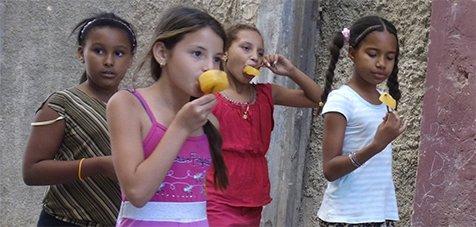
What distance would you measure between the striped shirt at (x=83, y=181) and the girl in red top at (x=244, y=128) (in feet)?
1.81

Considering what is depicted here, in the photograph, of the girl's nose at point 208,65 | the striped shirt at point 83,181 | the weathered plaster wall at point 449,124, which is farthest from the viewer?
the weathered plaster wall at point 449,124

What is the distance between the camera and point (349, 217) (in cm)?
288

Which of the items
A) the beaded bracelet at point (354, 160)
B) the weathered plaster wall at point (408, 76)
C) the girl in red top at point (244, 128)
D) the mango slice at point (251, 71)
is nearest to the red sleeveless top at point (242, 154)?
the girl in red top at point (244, 128)

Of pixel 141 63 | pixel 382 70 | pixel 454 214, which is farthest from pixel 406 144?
pixel 141 63

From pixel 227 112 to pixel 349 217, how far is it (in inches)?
34.5

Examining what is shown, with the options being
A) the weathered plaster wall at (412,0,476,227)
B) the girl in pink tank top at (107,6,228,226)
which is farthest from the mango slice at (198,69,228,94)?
the weathered plaster wall at (412,0,476,227)

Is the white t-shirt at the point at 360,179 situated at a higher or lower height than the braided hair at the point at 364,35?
lower

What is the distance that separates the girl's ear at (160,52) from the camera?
97.4 inches

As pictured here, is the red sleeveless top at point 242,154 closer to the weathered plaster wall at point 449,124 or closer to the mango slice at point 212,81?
the weathered plaster wall at point 449,124

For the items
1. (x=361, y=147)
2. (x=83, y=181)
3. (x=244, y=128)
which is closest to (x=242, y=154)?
(x=244, y=128)

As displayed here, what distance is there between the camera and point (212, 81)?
224 cm

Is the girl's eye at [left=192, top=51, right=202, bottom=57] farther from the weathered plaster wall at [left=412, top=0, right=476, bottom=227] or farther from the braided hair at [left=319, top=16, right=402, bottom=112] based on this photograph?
the weathered plaster wall at [left=412, top=0, right=476, bottom=227]

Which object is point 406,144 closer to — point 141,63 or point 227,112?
point 227,112

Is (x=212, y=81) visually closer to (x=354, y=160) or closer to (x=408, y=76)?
(x=354, y=160)
